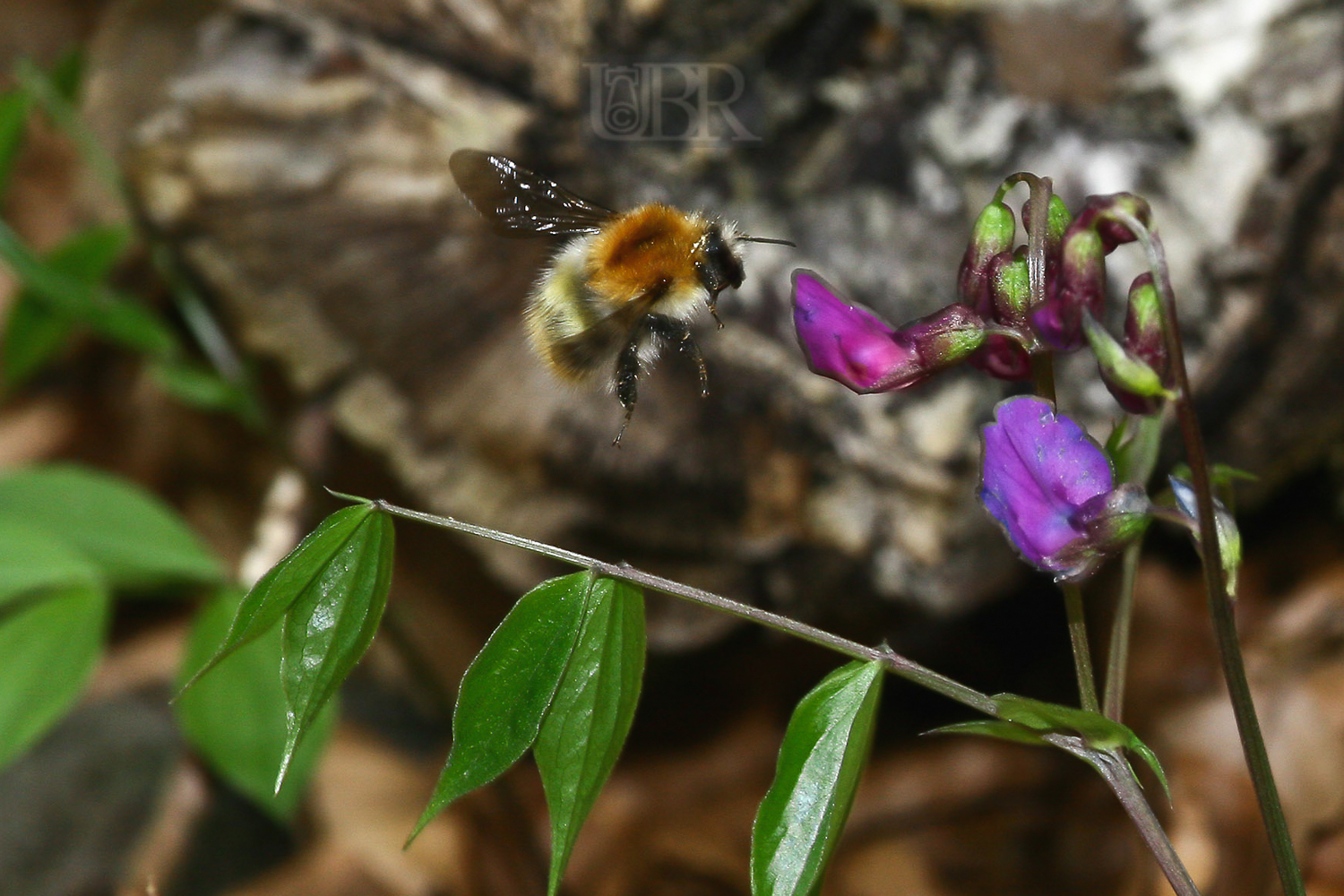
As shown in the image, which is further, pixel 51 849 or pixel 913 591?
pixel 51 849

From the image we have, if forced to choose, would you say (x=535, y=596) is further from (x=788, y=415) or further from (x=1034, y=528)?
(x=788, y=415)

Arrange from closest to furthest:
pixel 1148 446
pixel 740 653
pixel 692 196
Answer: pixel 1148 446
pixel 692 196
pixel 740 653

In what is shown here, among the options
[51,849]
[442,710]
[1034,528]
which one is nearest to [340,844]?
[442,710]

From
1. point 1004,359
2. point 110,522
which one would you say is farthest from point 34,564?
point 1004,359

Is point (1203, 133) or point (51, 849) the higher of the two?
point (1203, 133)

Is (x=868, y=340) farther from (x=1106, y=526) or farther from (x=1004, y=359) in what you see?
(x=1106, y=526)

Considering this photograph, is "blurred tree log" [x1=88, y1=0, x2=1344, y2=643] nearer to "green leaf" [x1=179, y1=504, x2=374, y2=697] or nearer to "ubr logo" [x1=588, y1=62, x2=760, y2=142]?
"ubr logo" [x1=588, y1=62, x2=760, y2=142]
